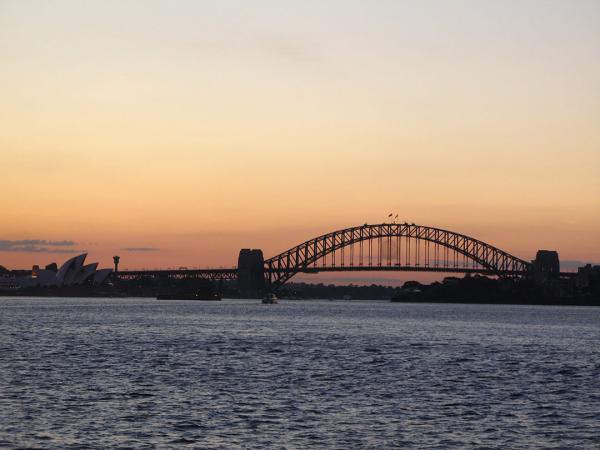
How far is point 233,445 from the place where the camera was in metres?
26.5

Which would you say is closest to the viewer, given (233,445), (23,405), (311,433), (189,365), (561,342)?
(233,445)

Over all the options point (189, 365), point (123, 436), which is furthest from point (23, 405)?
point (189, 365)

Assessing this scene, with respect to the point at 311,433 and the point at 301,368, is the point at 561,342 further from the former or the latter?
the point at 311,433

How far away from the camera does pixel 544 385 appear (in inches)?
1663

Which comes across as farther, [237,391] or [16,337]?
[16,337]

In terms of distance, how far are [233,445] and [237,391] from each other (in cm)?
1162

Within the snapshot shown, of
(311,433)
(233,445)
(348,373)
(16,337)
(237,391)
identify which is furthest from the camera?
(16,337)

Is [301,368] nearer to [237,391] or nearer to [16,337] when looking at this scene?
[237,391]

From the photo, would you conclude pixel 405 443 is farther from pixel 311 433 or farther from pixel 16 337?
pixel 16 337

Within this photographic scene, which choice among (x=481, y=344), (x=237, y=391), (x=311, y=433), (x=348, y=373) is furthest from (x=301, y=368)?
(x=481, y=344)

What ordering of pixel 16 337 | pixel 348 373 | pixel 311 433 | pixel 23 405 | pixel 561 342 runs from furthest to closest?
pixel 561 342
pixel 16 337
pixel 348 373
pixel 23 405
pixel 311 433

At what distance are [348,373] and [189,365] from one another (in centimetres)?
815

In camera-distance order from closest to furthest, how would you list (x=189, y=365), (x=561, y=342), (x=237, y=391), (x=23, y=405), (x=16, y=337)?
(x=23, y=405)
(x=237, y=391)
(x=189, y=365)
(x=16, y=337)
(x=561, y=342)

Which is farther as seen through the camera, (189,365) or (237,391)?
(189,365)
